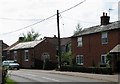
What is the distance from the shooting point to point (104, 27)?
43781 mm

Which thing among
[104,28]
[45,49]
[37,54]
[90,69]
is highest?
[104,28]

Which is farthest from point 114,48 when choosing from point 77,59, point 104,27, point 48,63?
point 48,63

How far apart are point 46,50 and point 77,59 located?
14.8 m

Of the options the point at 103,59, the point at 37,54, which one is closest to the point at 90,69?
the point at 103,59

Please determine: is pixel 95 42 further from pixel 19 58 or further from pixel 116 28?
pixel 19 58

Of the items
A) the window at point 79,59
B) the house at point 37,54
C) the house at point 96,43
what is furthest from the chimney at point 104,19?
the house at point 37,54

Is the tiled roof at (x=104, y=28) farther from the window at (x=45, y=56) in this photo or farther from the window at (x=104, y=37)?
the window at (x=45, y=56)

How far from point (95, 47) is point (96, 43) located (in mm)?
612

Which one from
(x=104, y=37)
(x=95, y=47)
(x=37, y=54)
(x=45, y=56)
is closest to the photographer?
(x=104, y=37)

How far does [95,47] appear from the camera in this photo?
147 feet

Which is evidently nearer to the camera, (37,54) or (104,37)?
(104,37)

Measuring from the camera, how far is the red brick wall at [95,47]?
4062 cm

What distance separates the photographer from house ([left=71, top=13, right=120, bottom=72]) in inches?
1617

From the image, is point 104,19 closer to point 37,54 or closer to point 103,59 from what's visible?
point 103,59
